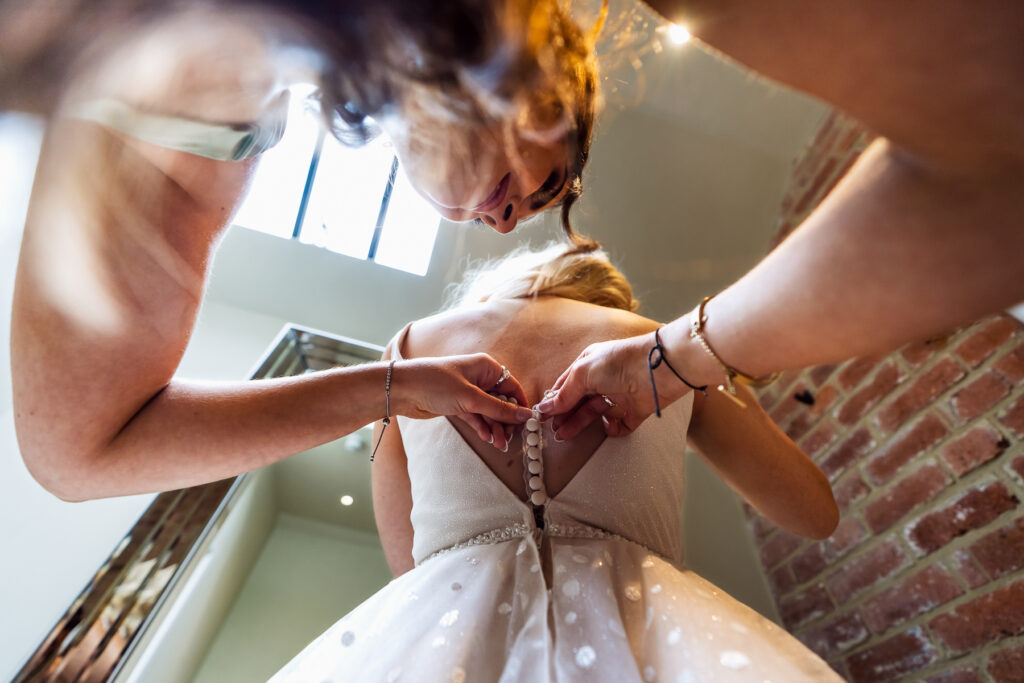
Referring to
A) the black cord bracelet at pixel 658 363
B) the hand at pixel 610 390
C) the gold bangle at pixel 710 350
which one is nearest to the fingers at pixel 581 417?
the hand at pixel 610 390

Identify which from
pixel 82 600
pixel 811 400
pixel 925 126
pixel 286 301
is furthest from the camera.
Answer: pixel 286 301

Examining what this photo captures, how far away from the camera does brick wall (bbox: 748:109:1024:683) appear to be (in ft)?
3.60

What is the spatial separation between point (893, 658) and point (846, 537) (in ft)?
0.98

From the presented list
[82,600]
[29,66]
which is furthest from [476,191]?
[82,600]

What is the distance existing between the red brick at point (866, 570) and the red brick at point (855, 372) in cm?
47

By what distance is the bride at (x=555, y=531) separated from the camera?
1.85 ft

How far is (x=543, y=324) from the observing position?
95 centimetres

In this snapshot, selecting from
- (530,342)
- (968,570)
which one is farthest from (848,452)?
(530,342)

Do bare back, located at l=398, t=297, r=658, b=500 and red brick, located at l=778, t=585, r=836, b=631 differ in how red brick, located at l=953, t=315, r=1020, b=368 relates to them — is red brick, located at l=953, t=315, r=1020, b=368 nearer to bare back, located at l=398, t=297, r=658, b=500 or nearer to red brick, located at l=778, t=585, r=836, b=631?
red brick, located at l=778, t=585, r=836, b=631

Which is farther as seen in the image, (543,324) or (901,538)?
(901,538)

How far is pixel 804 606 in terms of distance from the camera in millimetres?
1582

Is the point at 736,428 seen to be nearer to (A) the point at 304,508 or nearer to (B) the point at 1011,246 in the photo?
(B) the point at 1011,246

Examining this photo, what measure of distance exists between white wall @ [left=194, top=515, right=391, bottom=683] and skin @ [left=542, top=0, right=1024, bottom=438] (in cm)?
117

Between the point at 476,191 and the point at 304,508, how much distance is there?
1007mm
